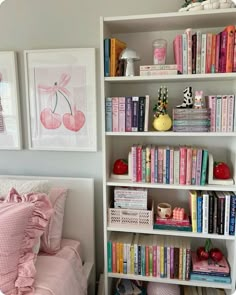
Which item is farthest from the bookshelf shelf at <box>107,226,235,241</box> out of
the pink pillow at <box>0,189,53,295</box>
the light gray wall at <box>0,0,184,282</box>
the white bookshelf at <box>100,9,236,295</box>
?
the pink pillow at <box>0,189,53,295</box>

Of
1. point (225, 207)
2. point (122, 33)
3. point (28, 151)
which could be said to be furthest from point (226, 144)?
point (28, 151)

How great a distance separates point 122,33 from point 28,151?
1.02m

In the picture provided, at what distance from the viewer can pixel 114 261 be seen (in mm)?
1715

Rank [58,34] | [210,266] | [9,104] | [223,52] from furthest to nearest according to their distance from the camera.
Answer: [9,104], [58,34], [210,266], [223,52]

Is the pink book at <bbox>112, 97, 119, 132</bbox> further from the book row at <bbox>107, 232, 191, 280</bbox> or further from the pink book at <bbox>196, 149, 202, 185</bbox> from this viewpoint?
the book row at <bbox>107, 232, 191, 280</bbox>

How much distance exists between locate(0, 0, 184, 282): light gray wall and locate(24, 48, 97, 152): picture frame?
0.19 feet

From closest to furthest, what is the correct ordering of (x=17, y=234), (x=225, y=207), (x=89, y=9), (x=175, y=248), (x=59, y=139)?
(x=17, y=234)
(x=225, y=207)
(x=175, y=248)
(x=89, y=9)
(x=59, y=139)

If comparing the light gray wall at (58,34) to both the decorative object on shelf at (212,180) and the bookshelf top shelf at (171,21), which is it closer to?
the bookshelf top shelf at (171,21)

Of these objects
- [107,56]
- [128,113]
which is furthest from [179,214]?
[107,56]

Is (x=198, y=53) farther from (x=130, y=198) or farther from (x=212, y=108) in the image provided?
(x=130, y=198)

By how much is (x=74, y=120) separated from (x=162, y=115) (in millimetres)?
605

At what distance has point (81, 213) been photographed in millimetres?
1882

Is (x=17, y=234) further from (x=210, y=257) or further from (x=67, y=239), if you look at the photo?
(x=210, y=257)

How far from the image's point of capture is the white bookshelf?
1.50 meters
